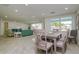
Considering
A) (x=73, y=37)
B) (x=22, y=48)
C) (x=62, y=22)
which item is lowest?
(x=22, y=48)

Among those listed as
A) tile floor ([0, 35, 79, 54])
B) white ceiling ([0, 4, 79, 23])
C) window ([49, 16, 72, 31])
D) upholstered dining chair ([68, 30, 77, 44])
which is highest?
white ceiling ([0, 4, 79, 23])

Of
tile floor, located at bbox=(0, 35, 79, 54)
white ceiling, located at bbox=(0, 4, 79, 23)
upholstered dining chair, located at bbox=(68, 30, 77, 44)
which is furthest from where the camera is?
upholstered dining chair, located at bbox=(68, 30, 77, 44)

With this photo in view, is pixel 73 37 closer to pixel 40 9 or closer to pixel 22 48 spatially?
pixel 40 9

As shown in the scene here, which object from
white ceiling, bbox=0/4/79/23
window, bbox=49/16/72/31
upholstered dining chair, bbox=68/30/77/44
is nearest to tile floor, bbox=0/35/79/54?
upholstered dining chair, bbox=68/30/77/44

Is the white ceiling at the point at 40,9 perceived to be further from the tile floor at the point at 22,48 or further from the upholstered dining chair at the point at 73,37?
the tile floor at the point at 22,48

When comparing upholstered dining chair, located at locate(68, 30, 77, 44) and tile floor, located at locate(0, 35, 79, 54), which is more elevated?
upholstered dining chair, located at locate(68, 30, 77, 44)

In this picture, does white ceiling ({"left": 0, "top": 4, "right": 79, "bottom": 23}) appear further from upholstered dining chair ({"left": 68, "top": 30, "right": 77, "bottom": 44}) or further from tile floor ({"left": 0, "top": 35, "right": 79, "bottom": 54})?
tile floor ({"left": 0, "top": 35, "right": 79, "bottom": 54})

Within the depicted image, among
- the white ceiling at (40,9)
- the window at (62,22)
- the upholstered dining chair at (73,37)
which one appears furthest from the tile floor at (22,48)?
the white ceiling at (40,9)

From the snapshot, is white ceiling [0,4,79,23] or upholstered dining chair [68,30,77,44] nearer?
white ceiling [0,4,79,23]

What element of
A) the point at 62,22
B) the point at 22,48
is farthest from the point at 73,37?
the point at 22,48

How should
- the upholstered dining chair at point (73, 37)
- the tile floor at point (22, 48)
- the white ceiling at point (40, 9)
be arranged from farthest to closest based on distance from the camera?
the upholstered dining chair at point (73, 37)
the white ceiling at point (40, 9)
the tile floor at point (22, 48)

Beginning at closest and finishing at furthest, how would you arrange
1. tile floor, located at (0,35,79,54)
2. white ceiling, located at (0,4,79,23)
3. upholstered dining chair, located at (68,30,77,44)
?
1. tile floor, located at (0,35,79,54)
2. white ceiling, located at (0,4,79,23)
3. upholstered dining chair, located at (68,30,77,44)
